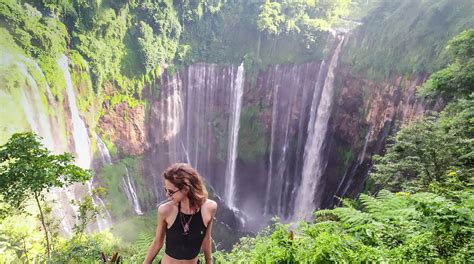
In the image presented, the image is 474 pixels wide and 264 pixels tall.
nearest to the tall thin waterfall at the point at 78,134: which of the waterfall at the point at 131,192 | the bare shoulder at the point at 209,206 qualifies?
the waterfall at the point at 131,192

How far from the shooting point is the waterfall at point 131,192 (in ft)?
53.5

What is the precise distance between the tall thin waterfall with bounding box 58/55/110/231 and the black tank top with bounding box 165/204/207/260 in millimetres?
13500

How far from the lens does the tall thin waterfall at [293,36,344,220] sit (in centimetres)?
1630

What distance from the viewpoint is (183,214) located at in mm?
2170

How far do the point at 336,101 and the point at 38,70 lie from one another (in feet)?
45.4

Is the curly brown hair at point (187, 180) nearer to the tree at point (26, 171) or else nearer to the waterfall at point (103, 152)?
the tree at point (26, 171)

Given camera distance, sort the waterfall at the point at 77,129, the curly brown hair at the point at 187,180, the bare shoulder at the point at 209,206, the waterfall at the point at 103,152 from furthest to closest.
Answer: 1. the waterfall at the point at 103,152
2. the waterfall at the point at 77,129
3. the bare shoulder at the point at 209,206
4. the curly brown hair at the point at 187,180

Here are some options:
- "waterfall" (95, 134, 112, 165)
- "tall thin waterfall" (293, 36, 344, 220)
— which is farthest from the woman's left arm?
"waterfall" (95, 134, 112, 165)

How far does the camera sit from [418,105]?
470 inches

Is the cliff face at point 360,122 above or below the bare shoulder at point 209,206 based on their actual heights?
below

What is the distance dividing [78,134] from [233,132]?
9085 millimetres

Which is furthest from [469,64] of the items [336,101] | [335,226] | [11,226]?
[11,226]

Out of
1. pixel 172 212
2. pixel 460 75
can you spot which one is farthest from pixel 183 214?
pixel 460 75

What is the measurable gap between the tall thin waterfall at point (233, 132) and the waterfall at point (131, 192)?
18.7 feet
